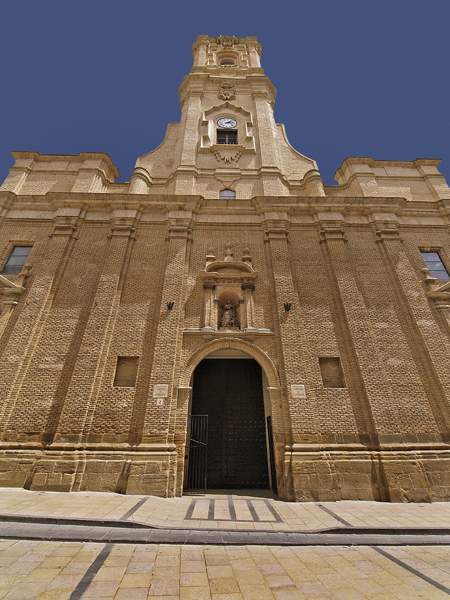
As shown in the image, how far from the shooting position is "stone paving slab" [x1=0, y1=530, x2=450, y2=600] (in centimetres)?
313

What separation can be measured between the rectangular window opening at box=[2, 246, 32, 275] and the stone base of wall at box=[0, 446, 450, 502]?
7.04 m

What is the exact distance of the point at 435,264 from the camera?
12.8 meters

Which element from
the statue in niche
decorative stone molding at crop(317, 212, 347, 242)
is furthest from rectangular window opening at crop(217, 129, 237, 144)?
the statue in niche

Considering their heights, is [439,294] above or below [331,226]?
below

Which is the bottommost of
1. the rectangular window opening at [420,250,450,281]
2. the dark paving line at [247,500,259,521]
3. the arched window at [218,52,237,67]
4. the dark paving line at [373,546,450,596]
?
the dark paving line at [373,546,450,596]

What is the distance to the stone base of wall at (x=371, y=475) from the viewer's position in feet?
25.9

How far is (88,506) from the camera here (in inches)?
245

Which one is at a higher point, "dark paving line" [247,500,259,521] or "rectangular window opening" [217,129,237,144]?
"rectangular window opening" [217,129,237,144]

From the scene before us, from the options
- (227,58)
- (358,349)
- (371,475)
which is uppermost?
(227,58)

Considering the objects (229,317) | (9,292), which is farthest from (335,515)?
(9,292)

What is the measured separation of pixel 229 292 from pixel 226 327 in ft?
4.87

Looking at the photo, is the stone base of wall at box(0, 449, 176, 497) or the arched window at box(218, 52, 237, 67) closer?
the stone base of wall at box(0, 449, 176, 497)

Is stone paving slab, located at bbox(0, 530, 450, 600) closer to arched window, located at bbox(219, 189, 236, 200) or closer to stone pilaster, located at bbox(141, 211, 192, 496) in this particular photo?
stone pilaster, located at bbox(141, 211, 192, 496)

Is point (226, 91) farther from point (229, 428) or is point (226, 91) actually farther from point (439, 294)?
point (229, 428)
